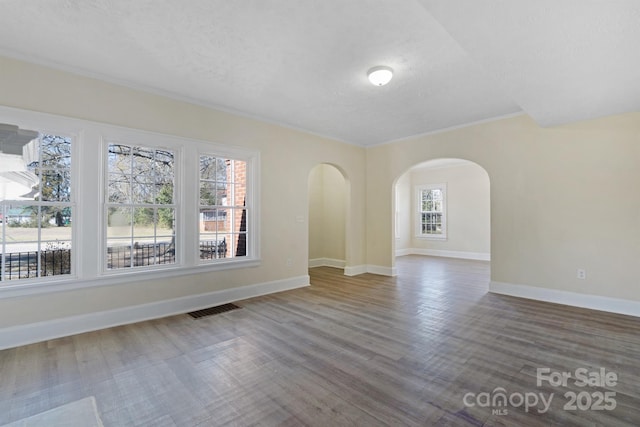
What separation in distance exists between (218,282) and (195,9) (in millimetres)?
3318

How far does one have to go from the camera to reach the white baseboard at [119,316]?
287cm

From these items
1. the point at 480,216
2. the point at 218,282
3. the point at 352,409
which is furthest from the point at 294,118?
the point at 480,216

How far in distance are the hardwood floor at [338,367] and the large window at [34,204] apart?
830 mm

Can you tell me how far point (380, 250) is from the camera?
250 inches

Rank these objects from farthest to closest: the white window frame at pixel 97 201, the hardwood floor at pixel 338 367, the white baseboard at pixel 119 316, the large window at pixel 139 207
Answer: the large window at pixel 139 207 < the white window frame at pixel 97 201 < the white baseboard at pixel 119 316 < the hardwood floor at pixel 338 367

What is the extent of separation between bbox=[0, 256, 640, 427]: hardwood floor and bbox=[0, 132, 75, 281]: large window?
2.72 ft

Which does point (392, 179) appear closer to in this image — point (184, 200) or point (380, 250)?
point (380, 250)

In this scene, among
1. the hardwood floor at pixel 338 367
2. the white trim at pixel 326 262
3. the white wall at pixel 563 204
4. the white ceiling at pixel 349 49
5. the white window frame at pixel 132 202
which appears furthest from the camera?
the white trim at pixel 326 262

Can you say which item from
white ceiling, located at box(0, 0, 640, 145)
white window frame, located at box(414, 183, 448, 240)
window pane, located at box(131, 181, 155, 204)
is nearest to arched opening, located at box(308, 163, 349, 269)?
white ceiling, located at box(0, 0, 640, 145)

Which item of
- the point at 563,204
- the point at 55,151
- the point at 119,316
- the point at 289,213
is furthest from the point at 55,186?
the point at 563,204

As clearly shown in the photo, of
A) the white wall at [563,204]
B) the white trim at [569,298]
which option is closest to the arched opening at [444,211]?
the white wall at [563,204]

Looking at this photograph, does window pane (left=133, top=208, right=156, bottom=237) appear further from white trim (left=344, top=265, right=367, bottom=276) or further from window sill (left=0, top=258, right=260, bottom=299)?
white trim (left=344, top=265, right=367, bottom=276)

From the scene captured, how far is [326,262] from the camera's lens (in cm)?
753

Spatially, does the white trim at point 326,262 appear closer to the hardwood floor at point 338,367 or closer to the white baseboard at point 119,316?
the white baseboard at point 119,316
